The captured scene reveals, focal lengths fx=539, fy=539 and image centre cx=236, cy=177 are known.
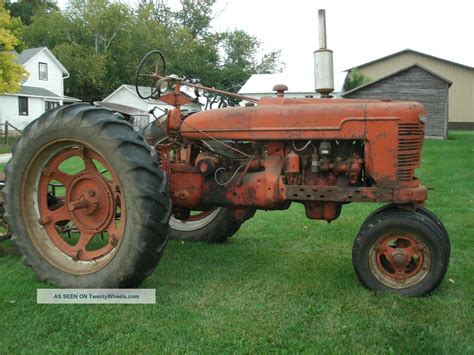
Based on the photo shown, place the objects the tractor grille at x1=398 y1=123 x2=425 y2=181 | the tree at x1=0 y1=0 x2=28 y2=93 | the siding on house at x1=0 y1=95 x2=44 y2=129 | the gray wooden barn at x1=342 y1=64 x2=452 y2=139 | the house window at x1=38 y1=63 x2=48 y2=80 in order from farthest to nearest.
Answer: the house window at x1=38 y1=63 x2=48 y2=80
the siding on house at x1=0 y1=95 x2=44 y2=129
the gray wooden barn at x1=342 y1=64 x2=452 y2=139
the tree at x1=0 y1=0 x2=28 y2=93
the tractor grille at x1=398 y1=123 x2=425 y2=181

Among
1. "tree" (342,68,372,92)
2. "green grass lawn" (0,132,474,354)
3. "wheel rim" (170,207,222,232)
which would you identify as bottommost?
"green grass lawn" (0,132,474,354)

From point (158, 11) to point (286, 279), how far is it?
56413mm

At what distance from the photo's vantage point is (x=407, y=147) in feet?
13.2

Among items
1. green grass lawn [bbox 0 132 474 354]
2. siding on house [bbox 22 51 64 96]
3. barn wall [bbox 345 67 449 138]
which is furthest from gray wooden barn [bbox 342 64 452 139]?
green grass lawn [bbox 0 132 474 354]

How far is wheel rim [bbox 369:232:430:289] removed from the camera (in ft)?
12.9

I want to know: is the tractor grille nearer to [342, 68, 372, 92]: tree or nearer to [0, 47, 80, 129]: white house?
[0, 47, 80, 129]: white house

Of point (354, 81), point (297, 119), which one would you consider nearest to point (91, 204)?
point (297, 119)

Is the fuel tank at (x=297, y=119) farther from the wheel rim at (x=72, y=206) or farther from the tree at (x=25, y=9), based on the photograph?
the tree at (x=25, y=9)

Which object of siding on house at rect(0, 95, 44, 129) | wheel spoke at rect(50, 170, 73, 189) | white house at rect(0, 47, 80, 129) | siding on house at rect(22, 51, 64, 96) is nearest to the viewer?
wheel spoke at rect(50, 170, 73, 189)

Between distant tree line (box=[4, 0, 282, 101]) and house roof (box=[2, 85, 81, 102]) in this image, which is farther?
distant tree line (box=[4, 0, 282, 101])

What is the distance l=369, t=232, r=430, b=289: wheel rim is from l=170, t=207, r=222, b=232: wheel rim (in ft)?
6.67

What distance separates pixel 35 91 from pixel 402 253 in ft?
119

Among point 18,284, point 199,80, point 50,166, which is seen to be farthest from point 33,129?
point 199,80

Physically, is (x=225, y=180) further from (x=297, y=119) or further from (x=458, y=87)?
(x=458, y=87)
